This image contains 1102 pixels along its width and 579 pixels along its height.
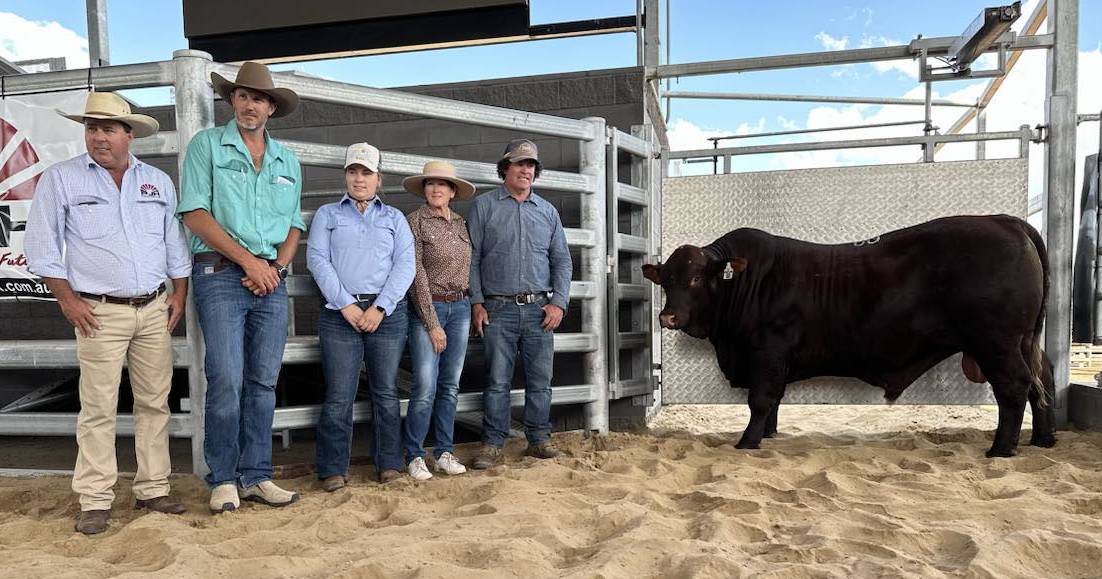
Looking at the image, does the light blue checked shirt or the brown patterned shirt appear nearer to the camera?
the light blue checked shirt

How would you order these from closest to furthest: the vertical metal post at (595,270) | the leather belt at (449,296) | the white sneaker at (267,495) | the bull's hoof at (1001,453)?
1. the white sneaker at (267,495)
2. the leather belt at (449,296)
3. the bull's hoof at (1001,453)
4. the vertical metal post at (595,270)

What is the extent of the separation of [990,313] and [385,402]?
3330mm

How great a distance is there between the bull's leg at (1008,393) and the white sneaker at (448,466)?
9.34 ft

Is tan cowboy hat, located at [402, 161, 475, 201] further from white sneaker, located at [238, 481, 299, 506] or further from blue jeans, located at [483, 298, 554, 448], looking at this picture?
white sneaker, located at [238, 481, 299, 506]

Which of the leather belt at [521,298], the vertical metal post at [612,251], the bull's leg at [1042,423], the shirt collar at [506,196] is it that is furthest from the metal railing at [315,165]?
the bull's leg at [1042,423]

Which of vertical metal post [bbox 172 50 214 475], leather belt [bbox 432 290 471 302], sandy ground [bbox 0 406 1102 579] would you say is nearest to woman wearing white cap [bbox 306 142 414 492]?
leather belt [bbox 432 290 471 302]

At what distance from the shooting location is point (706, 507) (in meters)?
2.89

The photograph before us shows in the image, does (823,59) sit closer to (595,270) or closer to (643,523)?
(595,270)

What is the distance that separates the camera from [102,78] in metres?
3.39

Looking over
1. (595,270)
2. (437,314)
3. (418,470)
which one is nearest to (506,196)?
(437,314)

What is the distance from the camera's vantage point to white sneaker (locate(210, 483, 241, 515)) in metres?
2.91

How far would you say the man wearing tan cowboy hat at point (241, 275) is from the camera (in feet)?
9.62

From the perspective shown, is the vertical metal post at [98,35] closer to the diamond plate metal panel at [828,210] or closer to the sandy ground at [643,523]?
the sandy ground at [643,523]

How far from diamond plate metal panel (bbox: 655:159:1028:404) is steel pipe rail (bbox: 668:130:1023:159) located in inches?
6.8
